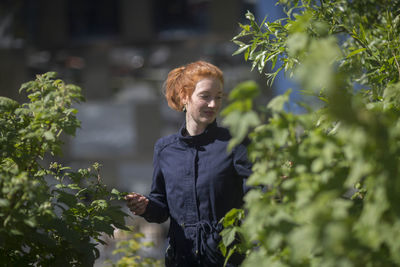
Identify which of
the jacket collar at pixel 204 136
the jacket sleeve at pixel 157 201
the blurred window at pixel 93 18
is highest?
the blurred window at pixel 93 18

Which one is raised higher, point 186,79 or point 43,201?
point 186,79

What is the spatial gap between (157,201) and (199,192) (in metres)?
0.27

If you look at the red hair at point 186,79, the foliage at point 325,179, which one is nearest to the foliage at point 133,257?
the red hair at point 186,79

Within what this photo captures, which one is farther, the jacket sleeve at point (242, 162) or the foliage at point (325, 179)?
the jacket sleeve at point (242, 162)

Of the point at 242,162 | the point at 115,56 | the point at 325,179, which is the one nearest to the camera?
the point at 325,179

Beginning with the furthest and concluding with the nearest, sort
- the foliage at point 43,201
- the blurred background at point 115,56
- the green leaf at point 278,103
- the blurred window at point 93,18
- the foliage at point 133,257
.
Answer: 1. the blurred window at point 93,18
2. the blurred background at point 115,56
3. the foliage at point 133,257
4. the foliage at point 43,201
5. the green leaf at point 278,103

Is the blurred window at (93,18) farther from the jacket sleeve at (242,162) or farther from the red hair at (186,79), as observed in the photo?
the jacket sleeve at (242,162)

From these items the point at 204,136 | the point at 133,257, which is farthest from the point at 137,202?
the point at 133,257

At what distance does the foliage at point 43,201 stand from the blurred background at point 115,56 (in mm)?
7658

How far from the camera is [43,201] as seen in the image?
67.5 inches

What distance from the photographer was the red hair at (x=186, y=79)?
2.44 metres

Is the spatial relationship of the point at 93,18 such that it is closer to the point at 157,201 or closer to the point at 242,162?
the point at 157,201

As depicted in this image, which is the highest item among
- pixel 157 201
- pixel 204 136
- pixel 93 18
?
pixel 93 18

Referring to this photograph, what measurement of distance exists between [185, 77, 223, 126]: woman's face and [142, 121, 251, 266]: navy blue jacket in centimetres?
7
